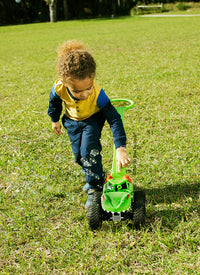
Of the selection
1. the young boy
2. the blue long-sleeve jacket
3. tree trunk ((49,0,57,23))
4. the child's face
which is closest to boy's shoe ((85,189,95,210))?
the young boy

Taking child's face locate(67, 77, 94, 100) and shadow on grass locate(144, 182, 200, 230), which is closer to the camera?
child's face locate(67, 77, 94, 100)

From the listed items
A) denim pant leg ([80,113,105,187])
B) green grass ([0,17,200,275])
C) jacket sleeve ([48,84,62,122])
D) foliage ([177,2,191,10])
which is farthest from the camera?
foliage ([177,2,191,10])

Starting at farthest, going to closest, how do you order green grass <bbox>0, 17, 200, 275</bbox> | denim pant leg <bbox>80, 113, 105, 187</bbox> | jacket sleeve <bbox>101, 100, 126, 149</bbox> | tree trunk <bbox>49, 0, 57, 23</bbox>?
tree trunk <bbox>49, 0, 57, 23</bbox> < denim pant leg <bbox>80, 113, 105, 187</bbox> < jacket sleeve <bbox>101, 100, 126, 149</bbox> < green grass <bbox>0, 17, 200, 275</bbox>

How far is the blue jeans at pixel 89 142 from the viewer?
241 cm

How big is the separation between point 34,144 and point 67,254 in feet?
6.44

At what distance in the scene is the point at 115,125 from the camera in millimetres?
2307

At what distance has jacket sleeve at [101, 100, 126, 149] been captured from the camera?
88.6 inches

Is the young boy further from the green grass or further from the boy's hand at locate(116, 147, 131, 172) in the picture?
the green grass

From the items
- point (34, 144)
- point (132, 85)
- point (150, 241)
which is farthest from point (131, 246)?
point (132, 85)

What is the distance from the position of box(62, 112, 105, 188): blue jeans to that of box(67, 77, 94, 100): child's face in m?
0.30

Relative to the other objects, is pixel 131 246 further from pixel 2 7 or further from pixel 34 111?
pixel 2 7

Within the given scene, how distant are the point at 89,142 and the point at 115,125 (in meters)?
0.28

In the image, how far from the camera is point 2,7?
3509 cm

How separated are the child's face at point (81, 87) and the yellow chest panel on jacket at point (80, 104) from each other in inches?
4.7
